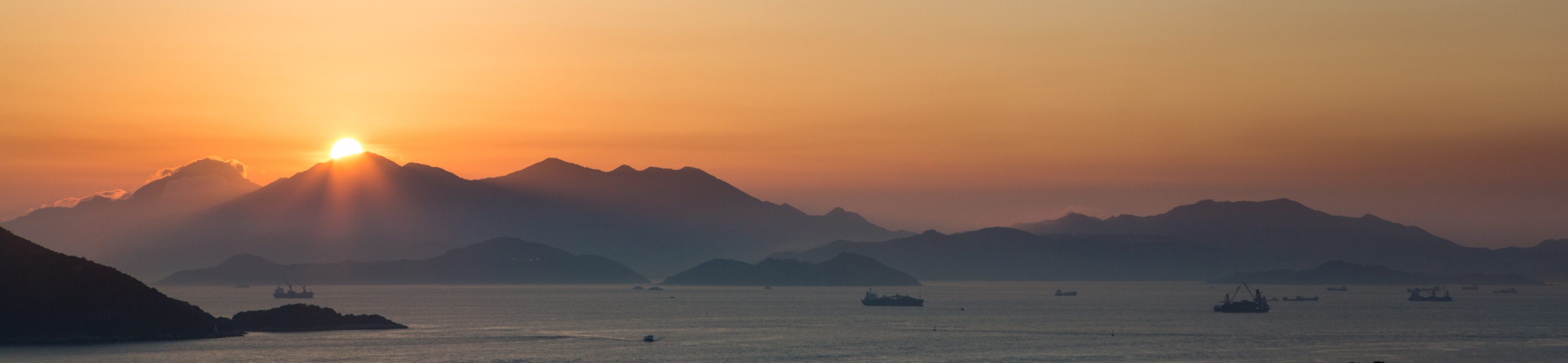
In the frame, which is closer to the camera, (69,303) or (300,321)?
(69,303)

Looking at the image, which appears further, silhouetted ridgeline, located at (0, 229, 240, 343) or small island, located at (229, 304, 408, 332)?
small island, located at (229, 304, 408, 332)

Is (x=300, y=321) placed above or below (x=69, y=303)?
below

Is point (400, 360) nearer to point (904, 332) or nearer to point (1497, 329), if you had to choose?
point (904, 332)

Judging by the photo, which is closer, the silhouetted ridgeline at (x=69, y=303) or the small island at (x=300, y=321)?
the silhouetted ridgeline at (x=69, y=303)

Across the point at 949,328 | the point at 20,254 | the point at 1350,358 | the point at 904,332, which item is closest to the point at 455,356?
the point at 20,254
